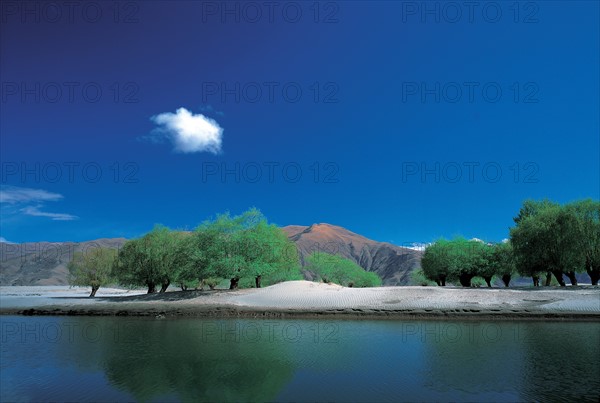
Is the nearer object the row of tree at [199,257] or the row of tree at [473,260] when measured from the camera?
the row of tree at [199,257]

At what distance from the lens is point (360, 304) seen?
126ft

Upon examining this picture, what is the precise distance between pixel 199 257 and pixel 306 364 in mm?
34737

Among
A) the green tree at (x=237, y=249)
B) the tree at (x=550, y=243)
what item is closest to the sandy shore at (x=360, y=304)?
the green tree at (x=237, y=249)

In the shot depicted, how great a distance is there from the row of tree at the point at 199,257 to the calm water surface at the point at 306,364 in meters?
21.1

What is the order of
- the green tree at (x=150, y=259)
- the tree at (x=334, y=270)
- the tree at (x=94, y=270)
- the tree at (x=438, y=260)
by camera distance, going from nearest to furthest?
the green tree at (x=150, y=259) → the tree at (x=94, y=270) → the tree at (x=438, y=260) → the tree at (x=334, y=270)

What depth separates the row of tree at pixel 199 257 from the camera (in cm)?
4838

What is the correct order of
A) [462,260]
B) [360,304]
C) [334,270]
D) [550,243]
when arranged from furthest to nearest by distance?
[334,270]
[462,260]
[550,243]
[360,304]

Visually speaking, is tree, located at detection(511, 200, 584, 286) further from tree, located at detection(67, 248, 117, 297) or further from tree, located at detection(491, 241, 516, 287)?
A: tree, located at detection(67, 248, 117, 297)

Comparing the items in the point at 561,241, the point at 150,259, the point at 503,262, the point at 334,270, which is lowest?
the point at 334,270

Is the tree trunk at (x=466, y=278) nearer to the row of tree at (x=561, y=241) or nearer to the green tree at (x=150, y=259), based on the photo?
the row of tree at (x=561, y=241)

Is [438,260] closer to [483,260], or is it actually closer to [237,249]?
[483,260]

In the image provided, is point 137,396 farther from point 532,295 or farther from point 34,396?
point 532,295

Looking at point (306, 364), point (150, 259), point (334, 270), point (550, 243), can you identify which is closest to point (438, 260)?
point (550, 243)

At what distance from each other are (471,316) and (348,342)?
16.8m
